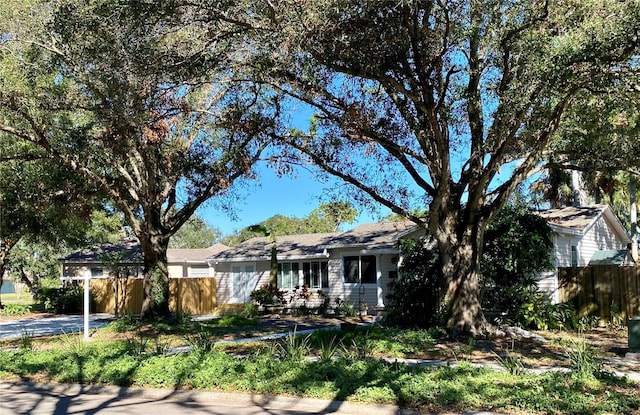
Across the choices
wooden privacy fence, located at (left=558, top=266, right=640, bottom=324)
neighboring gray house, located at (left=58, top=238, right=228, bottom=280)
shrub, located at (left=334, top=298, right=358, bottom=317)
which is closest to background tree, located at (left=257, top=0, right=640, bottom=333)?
wooden privacy fence, located at (left=558, top=266, right=640, bottom=324)

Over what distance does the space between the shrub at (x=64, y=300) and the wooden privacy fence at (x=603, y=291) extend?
23.6 meters

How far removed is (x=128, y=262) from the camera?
3144 cm

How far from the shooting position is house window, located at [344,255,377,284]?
24984mm

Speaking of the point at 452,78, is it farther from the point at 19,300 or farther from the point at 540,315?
the point at 19,300

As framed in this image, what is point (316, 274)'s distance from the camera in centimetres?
2722

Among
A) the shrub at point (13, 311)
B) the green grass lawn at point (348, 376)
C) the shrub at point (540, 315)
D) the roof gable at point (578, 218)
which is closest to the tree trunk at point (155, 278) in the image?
the green grass lawn at point (348, 376)

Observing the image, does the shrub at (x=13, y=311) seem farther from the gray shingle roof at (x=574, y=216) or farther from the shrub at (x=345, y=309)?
the gray shingle roof at (x=574, y=216)

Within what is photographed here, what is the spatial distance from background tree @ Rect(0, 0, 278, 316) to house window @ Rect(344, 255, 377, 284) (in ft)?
26.6

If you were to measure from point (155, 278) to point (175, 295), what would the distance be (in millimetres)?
8640

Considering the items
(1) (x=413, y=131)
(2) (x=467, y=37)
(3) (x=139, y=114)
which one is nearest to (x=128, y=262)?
(3) (x=139, y=114)

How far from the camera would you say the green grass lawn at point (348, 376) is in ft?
24.1

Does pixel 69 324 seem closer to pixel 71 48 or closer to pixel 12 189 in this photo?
pixel 12 189

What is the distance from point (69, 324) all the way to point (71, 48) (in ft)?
43.9

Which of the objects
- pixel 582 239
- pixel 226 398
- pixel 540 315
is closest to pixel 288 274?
pixel 582 239
